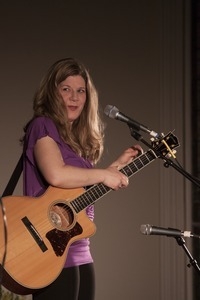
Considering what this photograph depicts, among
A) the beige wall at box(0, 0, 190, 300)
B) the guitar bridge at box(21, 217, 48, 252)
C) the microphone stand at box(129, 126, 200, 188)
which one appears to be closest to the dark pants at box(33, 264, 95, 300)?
the guitar bridge at box(21, 217, 48, 252)

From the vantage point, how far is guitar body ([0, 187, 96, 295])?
200cm

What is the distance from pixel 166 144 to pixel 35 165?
1.49ft

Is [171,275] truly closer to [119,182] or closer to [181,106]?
[181,106]

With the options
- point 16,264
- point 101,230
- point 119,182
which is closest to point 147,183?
point 101,230

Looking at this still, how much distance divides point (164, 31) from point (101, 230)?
124 centimetres

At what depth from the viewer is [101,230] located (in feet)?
12.2

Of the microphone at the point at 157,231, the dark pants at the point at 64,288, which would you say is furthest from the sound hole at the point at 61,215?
the microphone at the point at 157,231

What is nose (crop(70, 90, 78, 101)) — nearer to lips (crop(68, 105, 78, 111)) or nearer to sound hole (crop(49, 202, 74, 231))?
lips (crop(68, 105, 78, 111))

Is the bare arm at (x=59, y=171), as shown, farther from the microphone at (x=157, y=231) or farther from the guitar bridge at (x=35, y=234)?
the microphone at (x=157, y=231)

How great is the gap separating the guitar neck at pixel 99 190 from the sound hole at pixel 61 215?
28 millimetres

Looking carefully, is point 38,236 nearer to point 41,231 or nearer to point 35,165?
point 41,231

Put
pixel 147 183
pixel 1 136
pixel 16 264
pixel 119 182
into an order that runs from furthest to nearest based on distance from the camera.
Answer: pixel 147 183, pixel 1 136, pixel 119 182, pixel 16 264

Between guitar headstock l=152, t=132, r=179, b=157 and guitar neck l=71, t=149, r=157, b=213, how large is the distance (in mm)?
121

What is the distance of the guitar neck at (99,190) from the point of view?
2.18 metres
